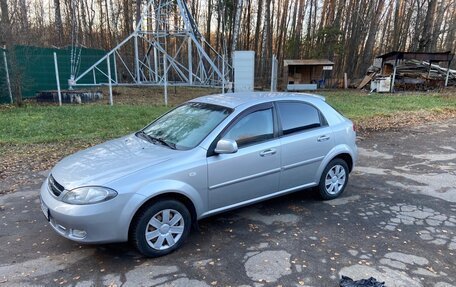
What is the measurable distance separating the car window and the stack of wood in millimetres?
18956

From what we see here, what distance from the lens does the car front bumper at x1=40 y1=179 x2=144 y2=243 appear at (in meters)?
3.04

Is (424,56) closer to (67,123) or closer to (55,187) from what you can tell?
(67,123)

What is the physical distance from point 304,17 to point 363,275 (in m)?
27.6

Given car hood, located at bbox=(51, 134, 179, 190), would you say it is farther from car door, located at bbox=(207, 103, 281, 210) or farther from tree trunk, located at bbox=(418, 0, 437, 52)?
tree trunk, located at bbox=(418, 0, 437, 52)

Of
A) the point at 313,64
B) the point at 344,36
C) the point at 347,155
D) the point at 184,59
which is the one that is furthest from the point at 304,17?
the point at 347,155

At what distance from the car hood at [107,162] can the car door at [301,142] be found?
1447 millimetres

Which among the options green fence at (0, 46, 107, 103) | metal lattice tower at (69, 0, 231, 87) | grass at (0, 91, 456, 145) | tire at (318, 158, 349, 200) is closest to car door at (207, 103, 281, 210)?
tire at (318, 158, 349, 200)

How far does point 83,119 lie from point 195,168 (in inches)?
305

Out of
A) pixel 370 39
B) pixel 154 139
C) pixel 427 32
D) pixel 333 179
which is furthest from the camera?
pixel 370 39

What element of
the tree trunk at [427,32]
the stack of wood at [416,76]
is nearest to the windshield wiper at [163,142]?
the stack of wood at [416,76]

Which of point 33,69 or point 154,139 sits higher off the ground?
point 33,69

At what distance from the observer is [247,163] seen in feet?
12.6

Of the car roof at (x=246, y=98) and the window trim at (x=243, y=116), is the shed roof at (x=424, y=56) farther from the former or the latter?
the window trim at (x=243, y=116)

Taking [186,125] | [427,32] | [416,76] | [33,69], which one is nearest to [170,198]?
[186,125]
